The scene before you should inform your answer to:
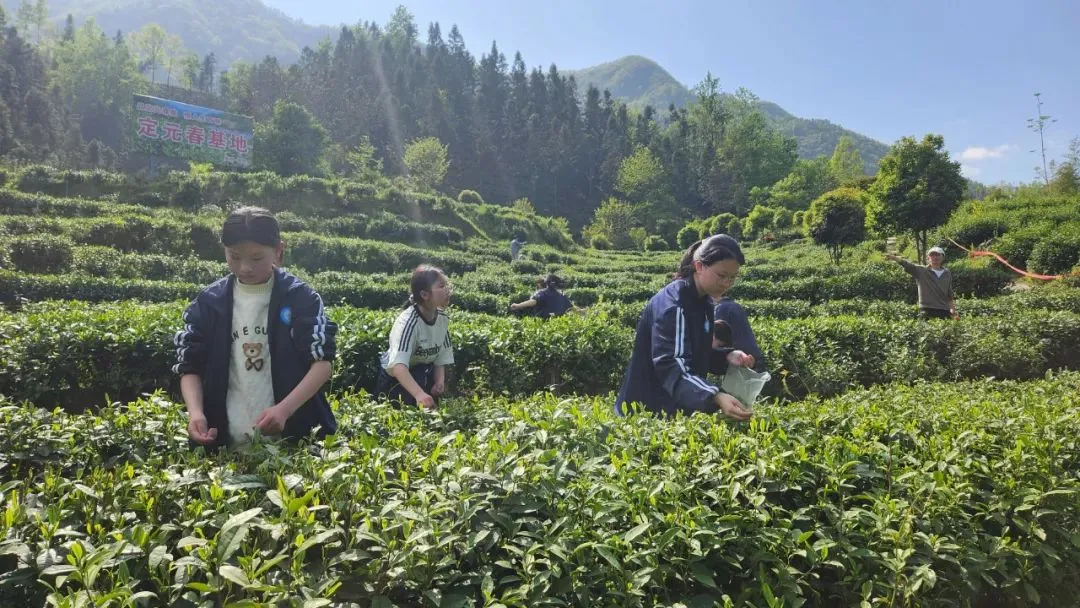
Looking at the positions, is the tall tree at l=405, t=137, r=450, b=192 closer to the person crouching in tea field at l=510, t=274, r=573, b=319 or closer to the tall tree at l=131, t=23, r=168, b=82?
the person crouching in tea field at l=510, t=274, r=573, b=319

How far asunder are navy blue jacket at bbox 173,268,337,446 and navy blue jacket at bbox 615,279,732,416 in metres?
1.49

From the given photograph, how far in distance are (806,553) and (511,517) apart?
0.88m

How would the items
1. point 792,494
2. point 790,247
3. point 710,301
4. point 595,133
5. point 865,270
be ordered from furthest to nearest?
point 595,133 < point 790,247 < point 865,270 < point 710,301 < point 792,494

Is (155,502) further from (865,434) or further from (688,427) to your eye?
(865,434)

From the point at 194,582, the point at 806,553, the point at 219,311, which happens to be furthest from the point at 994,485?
the point at 219,311

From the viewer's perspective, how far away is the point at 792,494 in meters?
2.13

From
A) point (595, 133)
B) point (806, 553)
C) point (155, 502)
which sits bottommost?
point (806, 553)

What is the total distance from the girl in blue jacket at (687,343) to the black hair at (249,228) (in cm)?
177

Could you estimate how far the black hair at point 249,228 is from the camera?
236 cm

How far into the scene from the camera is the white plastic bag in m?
2.70

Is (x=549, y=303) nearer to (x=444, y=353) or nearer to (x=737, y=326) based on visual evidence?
(x=444, y=353)

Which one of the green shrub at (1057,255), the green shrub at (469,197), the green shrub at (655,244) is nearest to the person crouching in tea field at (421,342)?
the green shrub at (1057,255)

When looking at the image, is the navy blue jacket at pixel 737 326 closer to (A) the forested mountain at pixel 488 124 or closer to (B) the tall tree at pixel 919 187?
(B) the tall tree at pixel 919 187

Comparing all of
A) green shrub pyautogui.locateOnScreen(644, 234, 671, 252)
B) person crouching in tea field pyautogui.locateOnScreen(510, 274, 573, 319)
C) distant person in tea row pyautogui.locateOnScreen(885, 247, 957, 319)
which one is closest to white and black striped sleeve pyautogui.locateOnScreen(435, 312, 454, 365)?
person crouching in tea field pyautogui.locateOnScreen(510, 274, 573, 319)
